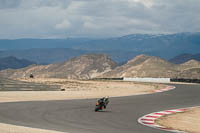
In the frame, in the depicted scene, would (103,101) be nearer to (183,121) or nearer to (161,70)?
(183,121)

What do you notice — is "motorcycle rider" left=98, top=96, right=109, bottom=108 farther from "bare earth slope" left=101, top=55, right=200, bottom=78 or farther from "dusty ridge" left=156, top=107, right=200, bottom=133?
"bare earth slope" left=101, top=55, right=200, bottom=78

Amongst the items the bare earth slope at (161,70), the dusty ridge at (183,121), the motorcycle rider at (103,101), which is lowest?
the dusty ridge at (183,121)

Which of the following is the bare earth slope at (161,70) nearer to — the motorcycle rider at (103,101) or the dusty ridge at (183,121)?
the motorcycle rider at (103,101)

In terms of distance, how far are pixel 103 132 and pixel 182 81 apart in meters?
52.0

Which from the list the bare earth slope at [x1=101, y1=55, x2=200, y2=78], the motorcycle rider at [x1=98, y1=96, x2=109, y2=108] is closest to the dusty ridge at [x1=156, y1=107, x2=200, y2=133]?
the motorcycle rider at [x1=98, y1=96, x2=109, y2=108]

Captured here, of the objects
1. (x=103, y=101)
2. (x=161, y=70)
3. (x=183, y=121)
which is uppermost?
(x=161, y=70)

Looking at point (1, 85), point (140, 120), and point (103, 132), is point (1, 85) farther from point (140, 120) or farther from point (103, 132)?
point (103, 132)

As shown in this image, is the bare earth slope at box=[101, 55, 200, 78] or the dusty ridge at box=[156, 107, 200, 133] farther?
the bare earth slope at box=[101, 55, 200, 78]

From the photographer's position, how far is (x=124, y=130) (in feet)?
42.4

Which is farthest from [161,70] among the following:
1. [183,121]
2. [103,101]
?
[183,121]

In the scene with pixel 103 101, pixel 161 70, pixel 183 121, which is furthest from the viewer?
pixel 161 70

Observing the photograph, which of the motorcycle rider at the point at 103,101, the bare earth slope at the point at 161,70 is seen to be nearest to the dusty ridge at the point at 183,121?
the motorcycle rider at the point at 103,101

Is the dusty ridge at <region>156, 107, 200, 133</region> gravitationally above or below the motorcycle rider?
below

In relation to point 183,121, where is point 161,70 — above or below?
above
